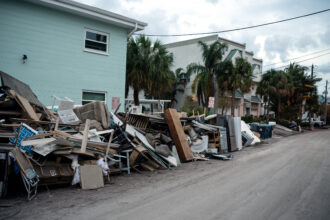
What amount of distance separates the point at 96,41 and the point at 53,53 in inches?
84.3

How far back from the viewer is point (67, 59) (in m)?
10.9

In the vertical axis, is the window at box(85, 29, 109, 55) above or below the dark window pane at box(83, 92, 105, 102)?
above

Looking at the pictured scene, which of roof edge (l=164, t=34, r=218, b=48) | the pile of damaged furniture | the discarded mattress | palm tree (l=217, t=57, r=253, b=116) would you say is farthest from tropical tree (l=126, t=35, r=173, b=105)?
roof edge (l=164, t=34, r=218, b=48)

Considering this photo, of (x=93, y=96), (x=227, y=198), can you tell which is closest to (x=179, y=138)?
(x=227, y=198)

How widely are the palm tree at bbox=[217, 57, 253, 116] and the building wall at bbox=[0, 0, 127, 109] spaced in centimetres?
1356

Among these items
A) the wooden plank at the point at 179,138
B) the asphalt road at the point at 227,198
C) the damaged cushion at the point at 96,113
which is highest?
the damaged cushion at the point at 96,113

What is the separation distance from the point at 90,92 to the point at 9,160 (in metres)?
7.40

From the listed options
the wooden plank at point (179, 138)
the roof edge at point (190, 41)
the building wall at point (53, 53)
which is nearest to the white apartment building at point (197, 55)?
the roof edge at point (190, 41)

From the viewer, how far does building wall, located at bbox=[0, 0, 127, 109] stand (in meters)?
9.70

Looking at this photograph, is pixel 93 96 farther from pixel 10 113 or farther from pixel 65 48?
pixel 10 113

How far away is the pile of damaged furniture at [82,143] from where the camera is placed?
A: 509 centimetres

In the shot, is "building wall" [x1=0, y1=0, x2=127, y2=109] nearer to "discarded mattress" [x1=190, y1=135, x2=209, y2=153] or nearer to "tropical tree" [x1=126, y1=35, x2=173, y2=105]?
"tropical tree" [x1=126, y1=35, x2=173, y2=105]

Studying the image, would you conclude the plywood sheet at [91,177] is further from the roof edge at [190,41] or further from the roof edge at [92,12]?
the roof edge at [190,41]

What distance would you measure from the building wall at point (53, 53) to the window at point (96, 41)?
0.20 m
